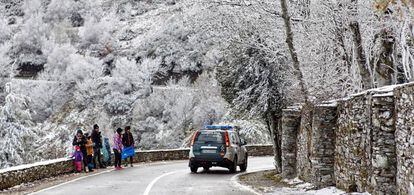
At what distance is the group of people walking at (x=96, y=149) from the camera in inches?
859

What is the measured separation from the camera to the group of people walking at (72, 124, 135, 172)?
21.8m

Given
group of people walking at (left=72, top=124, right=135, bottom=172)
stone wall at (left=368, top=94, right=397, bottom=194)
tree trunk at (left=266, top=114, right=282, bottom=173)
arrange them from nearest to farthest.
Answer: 1. stone wall at (left=368, top=94, right=397, bottom=194)
2. group of people walking at (left=72, top=124, right=135, bottom=172)
3. tree trunk at (left=266, top=114, right=282, bottom=173)

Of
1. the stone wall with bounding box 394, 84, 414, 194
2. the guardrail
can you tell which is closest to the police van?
the guardrail

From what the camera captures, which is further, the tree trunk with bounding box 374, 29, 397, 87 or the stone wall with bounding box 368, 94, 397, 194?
the tree trunk with bounding box 374, 29, 397, 87

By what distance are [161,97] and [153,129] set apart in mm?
7190

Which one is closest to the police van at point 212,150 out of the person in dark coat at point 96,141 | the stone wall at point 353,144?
the person in dark coat at point 96,141

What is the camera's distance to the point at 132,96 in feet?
212

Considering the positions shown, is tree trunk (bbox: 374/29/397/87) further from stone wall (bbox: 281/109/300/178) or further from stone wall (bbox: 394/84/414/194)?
stone wall (bbox: 394/84/414/194)

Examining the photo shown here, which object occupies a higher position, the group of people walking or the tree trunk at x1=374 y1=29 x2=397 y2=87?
the tree trunk at x1=374 y1=29 x2=397 y2=87

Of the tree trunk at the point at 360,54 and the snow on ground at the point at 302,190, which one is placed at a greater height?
the tree trunk at the point at 360,54

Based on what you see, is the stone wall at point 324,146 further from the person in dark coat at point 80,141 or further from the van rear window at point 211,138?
the person in dark coat at point 80,141

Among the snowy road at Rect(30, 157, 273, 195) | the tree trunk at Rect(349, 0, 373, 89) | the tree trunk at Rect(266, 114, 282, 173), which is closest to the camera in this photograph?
the snowy road at Rect(30, 157, 273, 195)

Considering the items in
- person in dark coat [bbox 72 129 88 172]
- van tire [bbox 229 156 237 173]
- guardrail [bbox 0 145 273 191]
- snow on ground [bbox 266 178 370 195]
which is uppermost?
person in dark coat [bbox 72 129 88 172]

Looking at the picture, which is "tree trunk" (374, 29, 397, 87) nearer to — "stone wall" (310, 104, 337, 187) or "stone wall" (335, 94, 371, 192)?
"stone wall" (310, 104, 337, 187)
